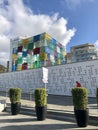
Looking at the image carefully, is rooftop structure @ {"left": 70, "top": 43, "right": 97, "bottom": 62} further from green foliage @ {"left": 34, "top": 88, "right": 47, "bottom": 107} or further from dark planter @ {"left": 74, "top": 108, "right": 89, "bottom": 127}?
dark planter @ {"left": 74, "top": 108, "right": 89, "bottom": 127}

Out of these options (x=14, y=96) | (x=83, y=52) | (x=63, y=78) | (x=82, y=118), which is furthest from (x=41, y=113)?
(x=83, y=52)

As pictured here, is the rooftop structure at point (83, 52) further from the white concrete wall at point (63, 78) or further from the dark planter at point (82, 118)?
the dark planter at point (82, 118)

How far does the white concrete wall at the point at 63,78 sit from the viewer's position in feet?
75.6

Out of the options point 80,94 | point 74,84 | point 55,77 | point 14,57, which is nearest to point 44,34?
point 14,57

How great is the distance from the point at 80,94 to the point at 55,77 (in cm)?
1921

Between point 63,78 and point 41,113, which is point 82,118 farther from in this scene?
point 63,78

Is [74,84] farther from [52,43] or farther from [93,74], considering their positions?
[52,43]

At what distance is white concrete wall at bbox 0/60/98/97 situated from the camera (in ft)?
75.6

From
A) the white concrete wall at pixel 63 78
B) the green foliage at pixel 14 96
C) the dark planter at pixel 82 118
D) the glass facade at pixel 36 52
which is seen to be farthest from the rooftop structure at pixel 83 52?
the dark planter at pixel 82 118

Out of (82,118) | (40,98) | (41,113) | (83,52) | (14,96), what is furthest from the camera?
(83,52)

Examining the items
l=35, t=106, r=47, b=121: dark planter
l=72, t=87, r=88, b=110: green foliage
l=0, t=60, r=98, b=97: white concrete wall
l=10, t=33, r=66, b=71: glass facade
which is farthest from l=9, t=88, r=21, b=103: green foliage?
l=10, t=33, r=66, b=71: glass facade

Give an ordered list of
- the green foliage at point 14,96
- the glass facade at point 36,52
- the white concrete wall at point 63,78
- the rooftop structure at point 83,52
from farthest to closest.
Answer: the rooftop structure at point 83,52 → the glass facade at point 36,52 → the white concrete wall at point 63,78 → the green foliage at point 14,96

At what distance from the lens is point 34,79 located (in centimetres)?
3033

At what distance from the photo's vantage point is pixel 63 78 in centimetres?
2617
